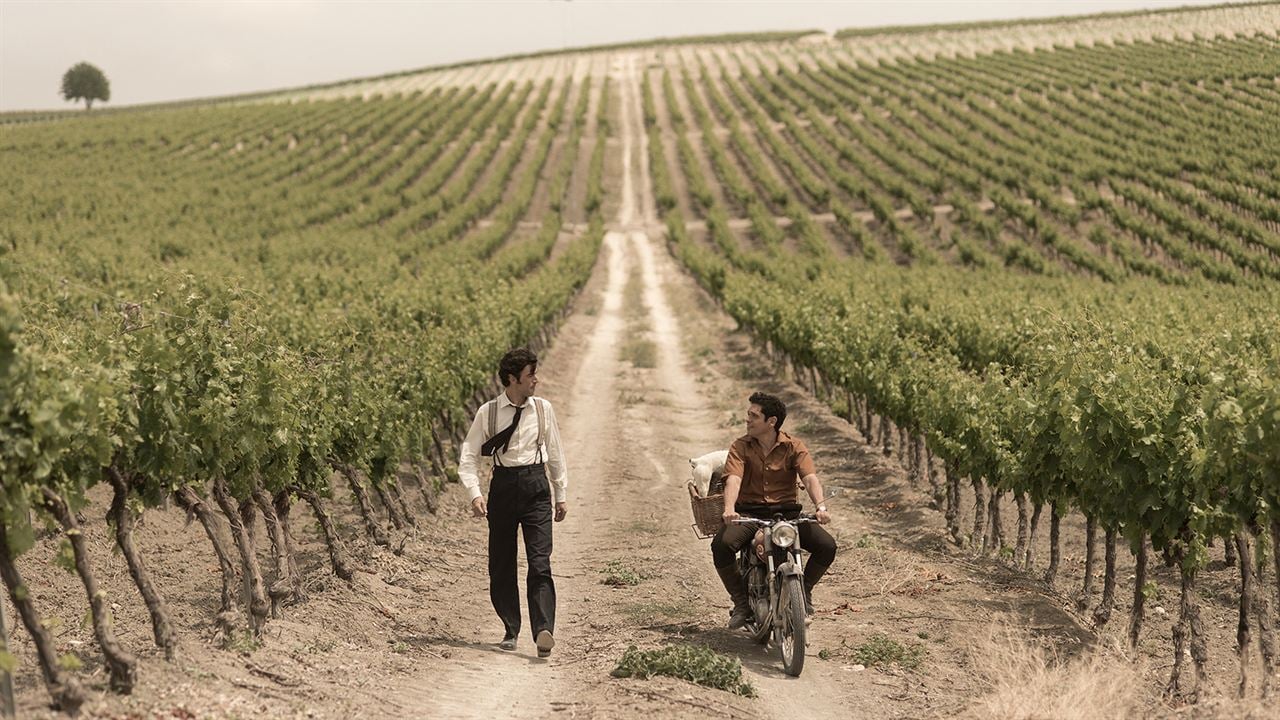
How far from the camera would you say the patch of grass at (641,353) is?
31062mm

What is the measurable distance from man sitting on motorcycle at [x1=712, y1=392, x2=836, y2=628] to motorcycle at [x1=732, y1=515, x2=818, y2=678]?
0.10 meters

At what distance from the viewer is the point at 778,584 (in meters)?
8.68

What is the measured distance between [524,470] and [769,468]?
6.08 feet

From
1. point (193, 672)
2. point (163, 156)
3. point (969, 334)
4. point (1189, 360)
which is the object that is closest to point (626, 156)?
point (163, 156)

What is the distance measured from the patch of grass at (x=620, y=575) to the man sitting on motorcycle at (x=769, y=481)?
2938mm

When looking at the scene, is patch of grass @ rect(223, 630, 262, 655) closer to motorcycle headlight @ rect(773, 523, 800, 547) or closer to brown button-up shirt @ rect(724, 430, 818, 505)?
brown button-up shirt @ rect(724, 430, 818, 505)

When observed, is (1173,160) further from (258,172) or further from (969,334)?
(258,172)

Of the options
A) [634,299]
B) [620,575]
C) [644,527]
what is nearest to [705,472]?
[620,575]

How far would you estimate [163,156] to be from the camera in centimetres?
7794

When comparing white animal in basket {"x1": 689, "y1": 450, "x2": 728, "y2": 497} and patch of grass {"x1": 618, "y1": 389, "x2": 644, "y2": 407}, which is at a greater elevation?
white animal in basket {"x1": 689, "y1": 450, "x2": 728, "y2": 497}

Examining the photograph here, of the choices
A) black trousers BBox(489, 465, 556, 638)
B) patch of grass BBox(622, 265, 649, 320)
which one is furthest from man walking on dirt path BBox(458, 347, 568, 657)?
patch of grass BBox(622, 265, 649, 320)

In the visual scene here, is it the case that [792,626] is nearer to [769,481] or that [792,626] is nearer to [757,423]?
[769,481]

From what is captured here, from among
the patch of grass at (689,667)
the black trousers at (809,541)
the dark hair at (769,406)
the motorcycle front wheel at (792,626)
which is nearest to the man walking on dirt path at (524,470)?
the patch of grass at (689,667)

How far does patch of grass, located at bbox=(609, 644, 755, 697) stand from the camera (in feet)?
26.3
